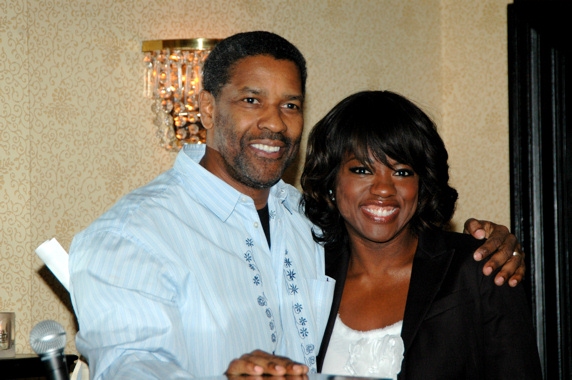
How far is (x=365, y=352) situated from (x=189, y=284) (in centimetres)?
54

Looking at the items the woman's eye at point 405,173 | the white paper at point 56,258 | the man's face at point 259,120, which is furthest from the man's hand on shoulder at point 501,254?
the white paper at point 56,258

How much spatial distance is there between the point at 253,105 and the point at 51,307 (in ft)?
3.93

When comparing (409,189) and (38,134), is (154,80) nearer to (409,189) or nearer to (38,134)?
(38,134)

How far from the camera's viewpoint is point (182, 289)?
193cm

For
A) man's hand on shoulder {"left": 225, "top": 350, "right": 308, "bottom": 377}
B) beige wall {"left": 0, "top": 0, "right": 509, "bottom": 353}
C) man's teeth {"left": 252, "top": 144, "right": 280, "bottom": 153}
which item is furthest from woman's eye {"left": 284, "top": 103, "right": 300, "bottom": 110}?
beige wall {"left": 0, "top": 0, "right": 509, "bottom": 353}

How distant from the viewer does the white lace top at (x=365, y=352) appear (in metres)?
2.16

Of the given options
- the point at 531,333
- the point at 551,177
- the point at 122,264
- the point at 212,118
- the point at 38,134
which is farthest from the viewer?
the point at 551,177

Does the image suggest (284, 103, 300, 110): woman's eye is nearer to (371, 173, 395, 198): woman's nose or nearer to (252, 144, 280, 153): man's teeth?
(252, 144, 280, 153): man's teeth

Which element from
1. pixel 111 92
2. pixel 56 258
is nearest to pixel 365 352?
pixel 56 258

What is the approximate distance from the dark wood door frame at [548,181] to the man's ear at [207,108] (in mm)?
1875

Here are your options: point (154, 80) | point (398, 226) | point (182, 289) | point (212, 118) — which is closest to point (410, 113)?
point (398, 226)

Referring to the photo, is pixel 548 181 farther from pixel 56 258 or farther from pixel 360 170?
pixel 56 258

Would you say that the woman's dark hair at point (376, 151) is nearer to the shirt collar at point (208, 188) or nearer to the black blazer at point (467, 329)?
the black blazer at point (467, 329)

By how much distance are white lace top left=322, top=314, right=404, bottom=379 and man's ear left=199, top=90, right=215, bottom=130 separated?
2.13 ft
